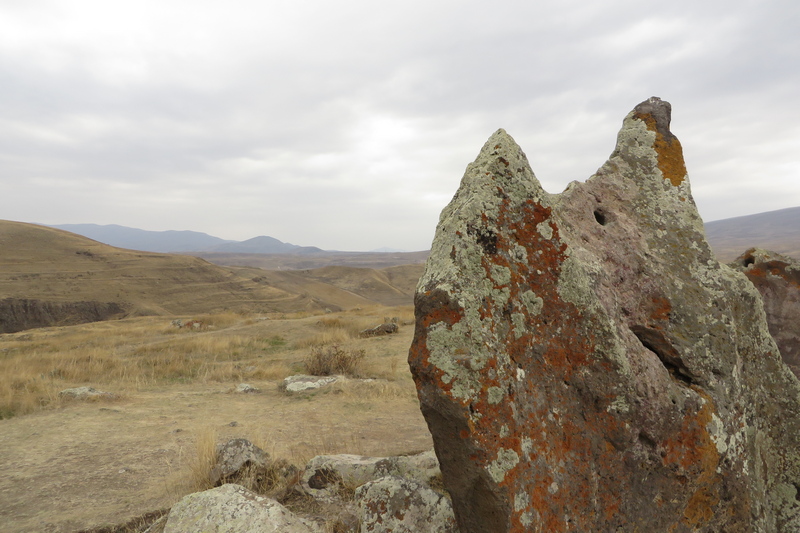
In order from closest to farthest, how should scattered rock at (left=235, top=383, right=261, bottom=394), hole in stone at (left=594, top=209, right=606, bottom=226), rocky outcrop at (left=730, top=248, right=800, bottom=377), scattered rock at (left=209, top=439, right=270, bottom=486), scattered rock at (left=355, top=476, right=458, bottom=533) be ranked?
scattered rock at (left=355, top=476, right=458, bottom=533) < hole in stone at (left=594, top=209, right=606, bottom=226) < scattered rock at (left=209, top=439, right=270, bottom=486) < rocky outcrop at (left=730, top=248, right=800, bottom=377) < scattered rock at (left=235, top=383, right=261, bottom=394)

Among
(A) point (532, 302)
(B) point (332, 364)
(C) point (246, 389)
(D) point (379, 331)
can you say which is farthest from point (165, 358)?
(A) point (532, 302)

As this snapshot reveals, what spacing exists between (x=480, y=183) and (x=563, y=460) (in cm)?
158

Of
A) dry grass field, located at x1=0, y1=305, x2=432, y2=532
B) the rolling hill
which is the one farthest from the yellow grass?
the rolling hill

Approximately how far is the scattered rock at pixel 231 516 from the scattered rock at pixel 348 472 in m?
0.71

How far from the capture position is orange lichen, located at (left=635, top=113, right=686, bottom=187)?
3825 millimetres

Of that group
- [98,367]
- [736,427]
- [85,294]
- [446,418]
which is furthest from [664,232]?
[85,294]

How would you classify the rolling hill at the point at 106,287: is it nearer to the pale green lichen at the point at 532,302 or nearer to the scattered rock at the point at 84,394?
the scattered rock at the point at 84,394

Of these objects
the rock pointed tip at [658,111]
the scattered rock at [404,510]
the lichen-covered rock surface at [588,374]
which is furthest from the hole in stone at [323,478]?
the rock pointed tip at [658,111]

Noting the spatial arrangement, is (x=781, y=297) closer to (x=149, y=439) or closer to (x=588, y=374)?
(x=588, y=374)

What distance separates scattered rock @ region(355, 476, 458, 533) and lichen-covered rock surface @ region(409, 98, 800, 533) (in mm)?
566

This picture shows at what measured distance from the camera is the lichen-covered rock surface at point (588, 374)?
7.24ft

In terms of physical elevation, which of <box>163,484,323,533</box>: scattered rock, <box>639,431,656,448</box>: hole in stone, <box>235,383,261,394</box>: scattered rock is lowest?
<box>235,383,261,394</box>: scattered rock

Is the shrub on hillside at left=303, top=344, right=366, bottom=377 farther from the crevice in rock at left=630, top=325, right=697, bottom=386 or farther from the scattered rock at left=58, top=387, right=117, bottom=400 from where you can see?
the crevice in rock at left=630, top=325, right=697, bottom=386

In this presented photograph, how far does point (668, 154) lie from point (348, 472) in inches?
155
